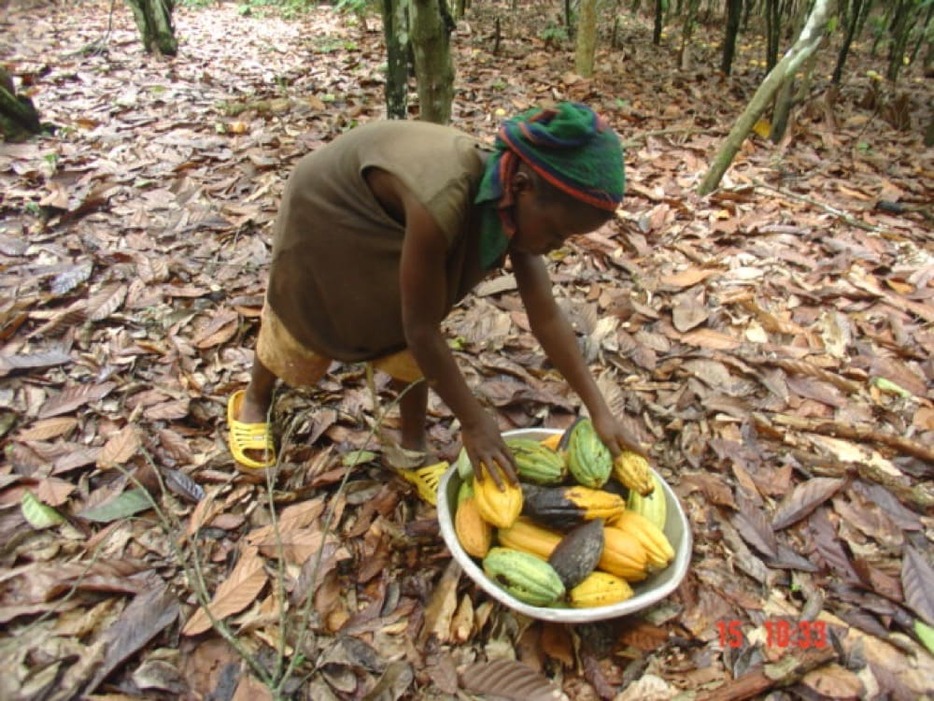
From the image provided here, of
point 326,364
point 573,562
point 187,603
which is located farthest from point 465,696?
point 326,364

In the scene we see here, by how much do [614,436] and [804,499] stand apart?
0.83m

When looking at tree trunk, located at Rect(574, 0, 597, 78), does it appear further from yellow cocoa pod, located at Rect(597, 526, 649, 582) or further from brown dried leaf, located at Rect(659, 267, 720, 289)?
yellow cocoa pod, located at Rect(597, 526, 649, 582)

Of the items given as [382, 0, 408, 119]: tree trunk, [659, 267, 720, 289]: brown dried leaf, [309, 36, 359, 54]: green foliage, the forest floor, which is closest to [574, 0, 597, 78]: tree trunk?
the forest floor

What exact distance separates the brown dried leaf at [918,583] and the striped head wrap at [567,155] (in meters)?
1.58

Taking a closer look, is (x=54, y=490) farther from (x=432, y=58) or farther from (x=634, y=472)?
(x=432, y=58)

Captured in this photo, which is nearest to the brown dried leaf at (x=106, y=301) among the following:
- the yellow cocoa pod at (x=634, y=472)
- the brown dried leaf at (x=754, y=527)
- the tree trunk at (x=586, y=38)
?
the yellow cocoa pod at (x=634, y=472)

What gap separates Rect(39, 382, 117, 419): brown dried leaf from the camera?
2439 mm

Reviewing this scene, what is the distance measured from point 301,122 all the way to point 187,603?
13.5ft

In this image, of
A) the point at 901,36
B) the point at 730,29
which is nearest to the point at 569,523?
the point at 730,29

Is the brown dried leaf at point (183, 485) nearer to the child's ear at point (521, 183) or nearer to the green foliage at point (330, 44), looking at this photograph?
the child's ear at point (521, 183)

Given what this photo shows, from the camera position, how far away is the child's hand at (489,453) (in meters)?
1.71

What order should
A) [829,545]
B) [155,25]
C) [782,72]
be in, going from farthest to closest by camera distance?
[155,25], [782,72], [829,545]

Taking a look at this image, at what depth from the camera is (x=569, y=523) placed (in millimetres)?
1812

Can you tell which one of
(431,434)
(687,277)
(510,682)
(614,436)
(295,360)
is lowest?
(510,682)
